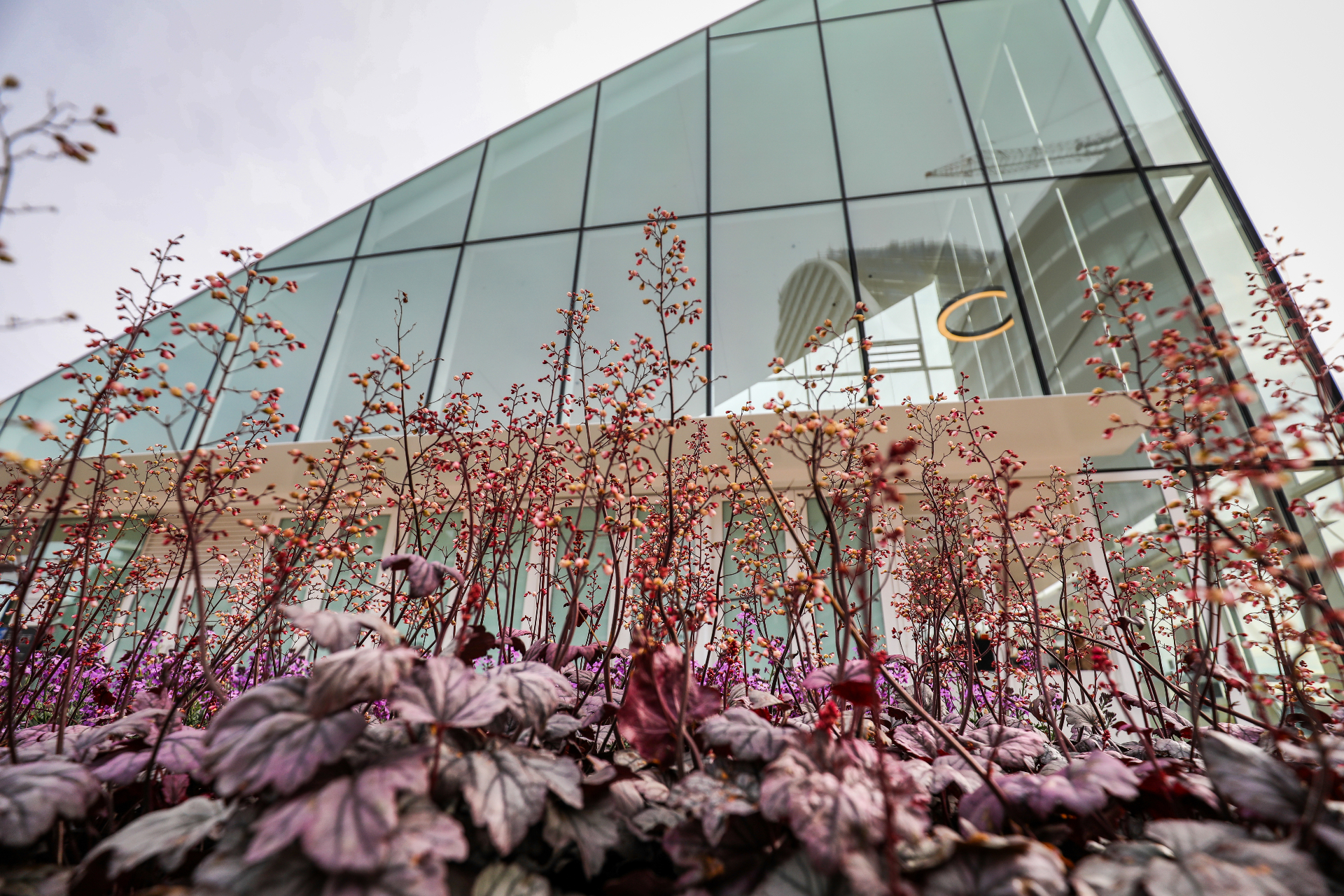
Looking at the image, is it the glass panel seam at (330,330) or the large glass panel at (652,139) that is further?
the large glass panel at (652,139)

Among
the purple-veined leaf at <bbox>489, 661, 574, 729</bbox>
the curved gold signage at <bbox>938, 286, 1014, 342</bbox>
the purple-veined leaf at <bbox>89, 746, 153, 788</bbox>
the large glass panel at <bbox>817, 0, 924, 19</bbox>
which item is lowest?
the purple-veined leaf at <bbox>89, 746, 153, 788</bbox>

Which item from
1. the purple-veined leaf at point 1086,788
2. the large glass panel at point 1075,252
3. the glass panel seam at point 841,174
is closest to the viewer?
the purple-veined leaf at point 1086,788

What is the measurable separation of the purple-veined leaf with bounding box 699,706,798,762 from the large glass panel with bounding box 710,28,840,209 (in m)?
7.22

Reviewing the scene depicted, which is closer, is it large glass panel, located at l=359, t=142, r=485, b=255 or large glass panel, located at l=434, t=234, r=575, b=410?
large glass panel, located at l=434, t=234, r=575, b=410

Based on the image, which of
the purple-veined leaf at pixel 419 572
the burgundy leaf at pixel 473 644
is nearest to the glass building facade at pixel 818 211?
the burgundy leaf at pixel 473 644

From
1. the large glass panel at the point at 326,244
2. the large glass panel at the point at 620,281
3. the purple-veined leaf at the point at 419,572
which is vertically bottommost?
the purple-veined leaf at the point at 419,572

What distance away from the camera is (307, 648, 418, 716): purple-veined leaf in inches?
35.8

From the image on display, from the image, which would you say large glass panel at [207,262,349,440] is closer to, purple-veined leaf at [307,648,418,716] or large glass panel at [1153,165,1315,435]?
purple-veined leaf at [307,648,418,716]

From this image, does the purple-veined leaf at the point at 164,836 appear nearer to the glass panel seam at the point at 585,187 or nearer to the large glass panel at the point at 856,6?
the glass panel seam at the point at 585,187

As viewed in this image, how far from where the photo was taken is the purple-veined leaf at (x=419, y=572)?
1.16 metres

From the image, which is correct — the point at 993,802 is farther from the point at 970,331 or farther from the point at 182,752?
the point at 970,331

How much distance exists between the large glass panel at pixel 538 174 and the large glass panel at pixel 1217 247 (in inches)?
282

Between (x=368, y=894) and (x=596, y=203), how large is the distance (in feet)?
26.8

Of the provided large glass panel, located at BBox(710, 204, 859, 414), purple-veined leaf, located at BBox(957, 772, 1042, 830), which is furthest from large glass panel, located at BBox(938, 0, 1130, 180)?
purple-veined leaf, located at BBox(957, 772, 1042, 830)
